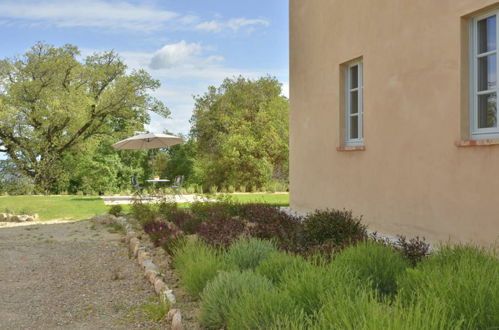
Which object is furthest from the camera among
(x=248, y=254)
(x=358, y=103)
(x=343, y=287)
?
(x=358, y=103)

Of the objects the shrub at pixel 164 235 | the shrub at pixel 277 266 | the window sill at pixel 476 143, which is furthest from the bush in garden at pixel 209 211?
the window sill at pixel 476 143

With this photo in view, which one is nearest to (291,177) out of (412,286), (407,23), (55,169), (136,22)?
(407,23)

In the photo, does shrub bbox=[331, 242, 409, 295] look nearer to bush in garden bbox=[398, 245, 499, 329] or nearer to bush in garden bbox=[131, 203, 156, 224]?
bush in garden bbox=[398, 245, 499, 329]

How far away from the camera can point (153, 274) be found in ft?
15.5

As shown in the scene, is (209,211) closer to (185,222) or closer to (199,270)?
(185,222)

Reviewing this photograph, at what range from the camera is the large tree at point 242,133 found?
2042 centimetres

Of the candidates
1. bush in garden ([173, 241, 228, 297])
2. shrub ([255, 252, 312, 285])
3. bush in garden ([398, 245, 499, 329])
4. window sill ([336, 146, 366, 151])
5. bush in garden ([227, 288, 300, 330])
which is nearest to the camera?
bush in garden ([398, 245, 499, 329])

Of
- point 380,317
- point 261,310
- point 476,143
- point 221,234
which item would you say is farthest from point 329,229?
point 380,317

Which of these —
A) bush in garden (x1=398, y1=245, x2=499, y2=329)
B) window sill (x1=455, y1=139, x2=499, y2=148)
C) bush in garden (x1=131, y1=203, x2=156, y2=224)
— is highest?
window sill (x1=455, y1=139, x2=499, y2=148)

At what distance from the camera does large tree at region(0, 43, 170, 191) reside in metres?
21.3

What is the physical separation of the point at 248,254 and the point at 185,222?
3104mm

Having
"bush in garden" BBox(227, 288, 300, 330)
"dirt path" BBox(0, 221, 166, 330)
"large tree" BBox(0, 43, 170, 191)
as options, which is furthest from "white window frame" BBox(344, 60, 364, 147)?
"large tree" BBox(0, 43, 170, 191)

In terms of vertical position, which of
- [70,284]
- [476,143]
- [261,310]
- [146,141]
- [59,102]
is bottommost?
[70,284]

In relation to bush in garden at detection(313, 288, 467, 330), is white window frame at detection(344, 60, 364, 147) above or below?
above
